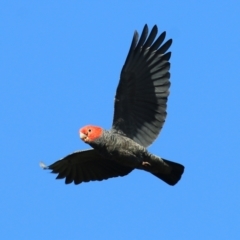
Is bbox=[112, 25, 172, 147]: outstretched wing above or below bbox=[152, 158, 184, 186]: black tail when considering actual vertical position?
above

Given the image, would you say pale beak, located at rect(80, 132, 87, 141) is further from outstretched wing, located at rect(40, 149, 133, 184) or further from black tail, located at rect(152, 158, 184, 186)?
black tail, located at rect(152, 158, 184, 186)

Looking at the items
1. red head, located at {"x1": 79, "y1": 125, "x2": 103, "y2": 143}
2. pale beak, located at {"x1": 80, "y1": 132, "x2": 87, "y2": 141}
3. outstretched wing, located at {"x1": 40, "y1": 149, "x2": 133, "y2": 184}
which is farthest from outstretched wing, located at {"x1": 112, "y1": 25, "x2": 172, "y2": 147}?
outstretched wing, located at {"x1": 40, "y1": 149, "x2": 133, "y2": 184}

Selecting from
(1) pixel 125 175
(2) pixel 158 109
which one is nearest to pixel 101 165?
(1) pixel 125 175

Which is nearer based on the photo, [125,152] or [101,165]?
[125,152]

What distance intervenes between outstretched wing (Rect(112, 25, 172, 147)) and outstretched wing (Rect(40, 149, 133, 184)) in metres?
1.06

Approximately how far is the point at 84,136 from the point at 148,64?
5.94 ft

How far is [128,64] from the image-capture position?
18.2 metres

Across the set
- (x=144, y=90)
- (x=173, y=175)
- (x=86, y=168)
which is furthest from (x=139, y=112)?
(x=86, y=168)

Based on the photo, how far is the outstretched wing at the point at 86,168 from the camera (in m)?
19.4

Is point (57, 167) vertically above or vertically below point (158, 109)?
below

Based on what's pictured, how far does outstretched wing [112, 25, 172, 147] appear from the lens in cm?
1825

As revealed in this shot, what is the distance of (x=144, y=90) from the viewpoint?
60.6 feet

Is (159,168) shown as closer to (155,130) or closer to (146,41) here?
(155,130)

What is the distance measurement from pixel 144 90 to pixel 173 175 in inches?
69.8
